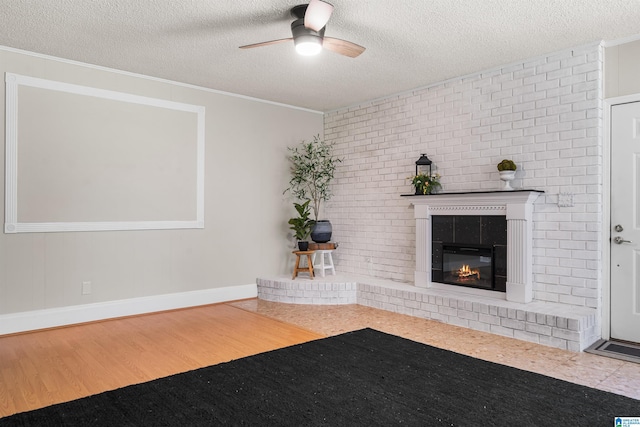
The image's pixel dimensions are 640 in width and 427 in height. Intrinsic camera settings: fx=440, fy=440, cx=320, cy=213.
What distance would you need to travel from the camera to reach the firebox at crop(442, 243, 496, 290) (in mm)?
4406

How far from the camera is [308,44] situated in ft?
10.5

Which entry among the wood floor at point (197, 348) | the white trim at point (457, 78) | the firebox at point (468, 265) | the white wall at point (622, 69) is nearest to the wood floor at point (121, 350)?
the wood floor at point (197, 348)

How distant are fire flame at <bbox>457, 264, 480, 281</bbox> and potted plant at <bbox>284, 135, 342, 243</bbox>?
1839 mm

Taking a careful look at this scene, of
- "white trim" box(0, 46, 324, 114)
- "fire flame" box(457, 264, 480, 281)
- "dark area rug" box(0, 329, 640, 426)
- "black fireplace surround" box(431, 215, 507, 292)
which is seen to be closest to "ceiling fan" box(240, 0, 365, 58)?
"white trim" box(0, 46, 324, 114)

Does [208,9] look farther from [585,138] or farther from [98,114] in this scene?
[585,138]

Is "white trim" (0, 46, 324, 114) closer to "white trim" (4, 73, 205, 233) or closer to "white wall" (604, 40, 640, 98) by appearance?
"white trim" (4, 73, 205, 233)

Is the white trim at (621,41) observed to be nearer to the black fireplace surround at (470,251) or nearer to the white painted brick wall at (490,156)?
the white painted brick wall at (490,156)

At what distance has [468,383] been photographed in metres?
2.79

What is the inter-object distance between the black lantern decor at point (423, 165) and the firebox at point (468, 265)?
2.94ft

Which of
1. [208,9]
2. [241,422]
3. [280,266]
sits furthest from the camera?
[280,266]

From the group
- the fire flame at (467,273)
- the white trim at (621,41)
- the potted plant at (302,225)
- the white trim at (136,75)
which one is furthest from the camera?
the potted plant at (302,225)

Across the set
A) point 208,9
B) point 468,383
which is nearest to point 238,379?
point 468,383

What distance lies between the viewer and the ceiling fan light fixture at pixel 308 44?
3.19m

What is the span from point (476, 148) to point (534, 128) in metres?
0.62
